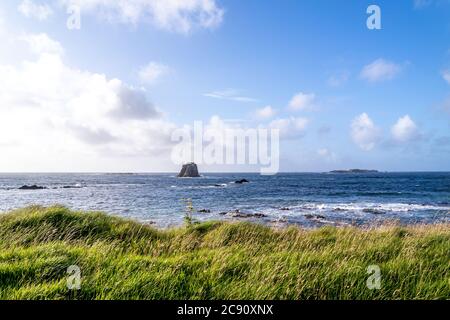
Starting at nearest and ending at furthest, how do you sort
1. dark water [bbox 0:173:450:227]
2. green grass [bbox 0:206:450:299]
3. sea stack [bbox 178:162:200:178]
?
green grass [bbox 0:206:450:299], dark water [bbox 0:173:450:227], sea stack [bbox 178:162:200:178]

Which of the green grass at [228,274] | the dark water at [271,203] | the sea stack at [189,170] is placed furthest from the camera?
the sea stack at [189,170]

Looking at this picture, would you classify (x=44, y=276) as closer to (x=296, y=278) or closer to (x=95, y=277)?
(x=95, y=277)

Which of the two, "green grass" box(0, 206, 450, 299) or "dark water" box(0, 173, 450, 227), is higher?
"green grass" box(0, 206, 450, 299)

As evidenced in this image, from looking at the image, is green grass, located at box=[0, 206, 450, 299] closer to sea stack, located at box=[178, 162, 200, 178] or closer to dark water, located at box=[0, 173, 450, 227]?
dark water, located at box=[0, 173, 450, 227]

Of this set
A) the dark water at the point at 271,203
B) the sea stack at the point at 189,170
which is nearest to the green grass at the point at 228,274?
the dark water at the point at 271,203

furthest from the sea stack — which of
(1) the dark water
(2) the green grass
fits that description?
(2) the green grass

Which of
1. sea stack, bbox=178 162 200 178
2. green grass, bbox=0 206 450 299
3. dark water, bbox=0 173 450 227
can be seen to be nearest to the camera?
green grass, bbox=0 206 450 299

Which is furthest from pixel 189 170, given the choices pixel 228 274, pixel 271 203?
pixel 228 274

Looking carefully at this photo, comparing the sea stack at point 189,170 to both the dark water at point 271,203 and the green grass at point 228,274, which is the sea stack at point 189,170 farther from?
the green grass at point 228,274

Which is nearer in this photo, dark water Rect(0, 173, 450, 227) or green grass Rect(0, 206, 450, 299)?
green grass Rect(0, 206, 450, 299)

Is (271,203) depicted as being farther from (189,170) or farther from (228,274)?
(189,170)
